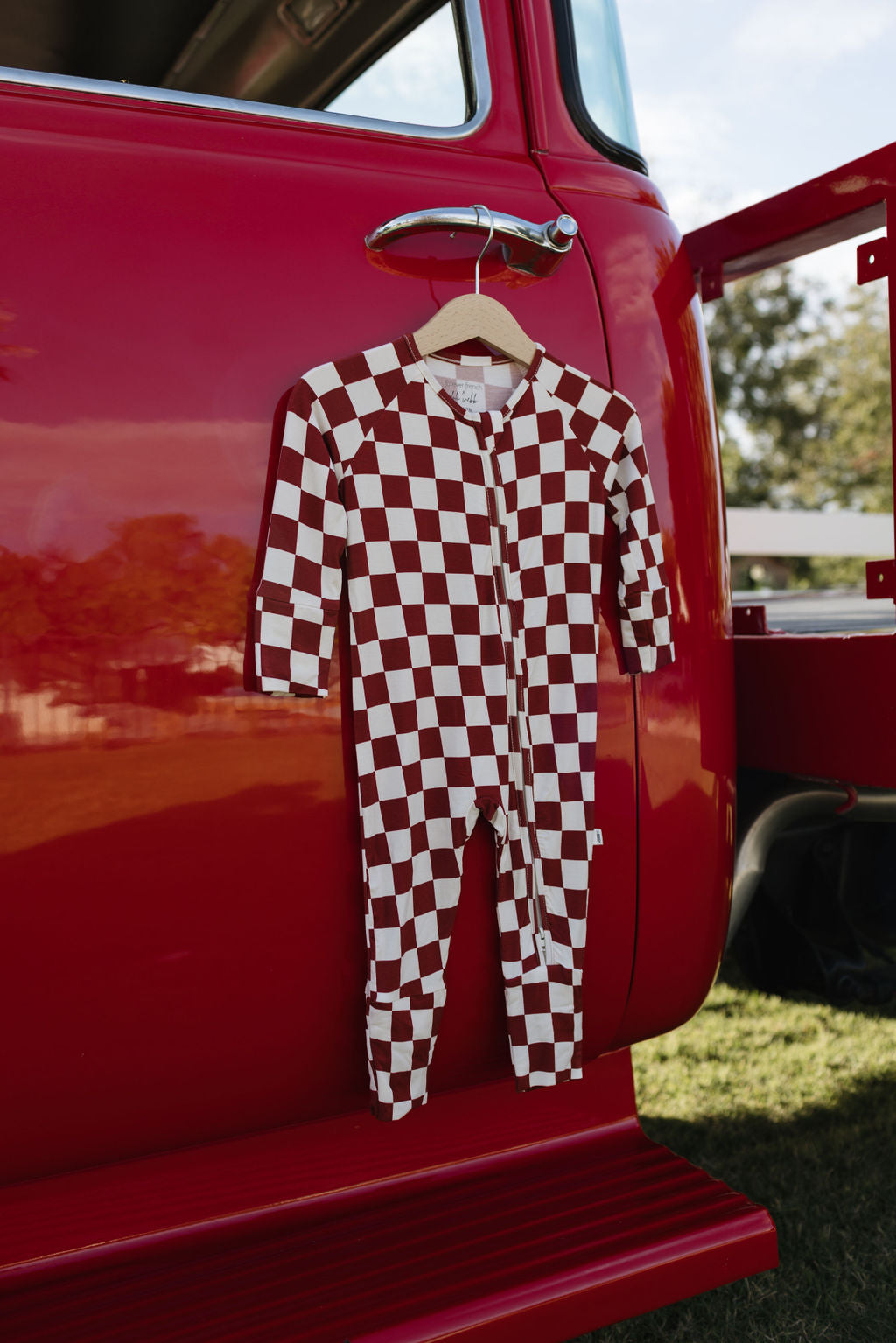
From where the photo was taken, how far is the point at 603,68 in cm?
156

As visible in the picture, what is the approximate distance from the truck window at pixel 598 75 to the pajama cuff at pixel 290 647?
0.89 meters

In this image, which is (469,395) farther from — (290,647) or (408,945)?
(408,945)

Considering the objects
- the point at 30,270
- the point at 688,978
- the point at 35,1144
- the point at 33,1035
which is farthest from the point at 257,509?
the point at 688,978

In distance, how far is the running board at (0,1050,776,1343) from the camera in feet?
3.85

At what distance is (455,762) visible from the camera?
130 cm

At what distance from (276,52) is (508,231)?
94cm

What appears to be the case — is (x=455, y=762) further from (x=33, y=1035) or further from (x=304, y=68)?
(x=304, y=68)

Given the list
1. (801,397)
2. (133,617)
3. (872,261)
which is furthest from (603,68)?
(801,397)

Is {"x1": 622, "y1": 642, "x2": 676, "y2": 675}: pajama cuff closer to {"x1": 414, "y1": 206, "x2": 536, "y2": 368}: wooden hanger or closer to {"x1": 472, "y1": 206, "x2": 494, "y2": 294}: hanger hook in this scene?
{"x1": 414, "y1": 206, "x2": 536, "y2": 368}: wooden hanger

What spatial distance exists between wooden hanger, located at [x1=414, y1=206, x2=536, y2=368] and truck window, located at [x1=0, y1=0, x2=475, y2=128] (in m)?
0.29

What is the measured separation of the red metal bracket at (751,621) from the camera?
1.91 meters

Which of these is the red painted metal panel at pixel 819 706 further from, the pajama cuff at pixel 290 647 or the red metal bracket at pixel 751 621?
the pajama cuff at pixel 290 647

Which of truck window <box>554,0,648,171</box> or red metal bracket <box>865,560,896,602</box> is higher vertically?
truck window <box>554,0,648,171</box>

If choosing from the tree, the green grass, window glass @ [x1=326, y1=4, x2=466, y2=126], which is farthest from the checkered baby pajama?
the tree
